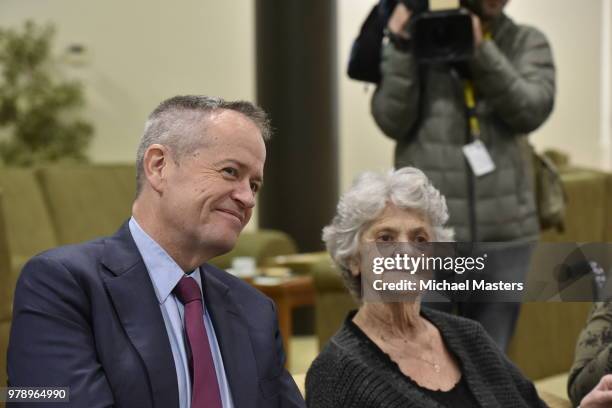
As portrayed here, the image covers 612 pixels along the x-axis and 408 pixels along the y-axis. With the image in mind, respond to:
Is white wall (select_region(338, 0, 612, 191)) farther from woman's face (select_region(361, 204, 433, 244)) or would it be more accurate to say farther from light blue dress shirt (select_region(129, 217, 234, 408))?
light blue dress shirt (select_region(129, 217, 234, 408))

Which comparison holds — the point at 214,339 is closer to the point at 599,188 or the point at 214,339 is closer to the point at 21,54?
the point at 599,188

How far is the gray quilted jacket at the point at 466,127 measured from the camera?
278cm

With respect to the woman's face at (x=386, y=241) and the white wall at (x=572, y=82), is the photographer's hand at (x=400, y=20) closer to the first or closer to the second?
the woman's face at (x=386, y=241)

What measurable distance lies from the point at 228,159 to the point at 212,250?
148 mm

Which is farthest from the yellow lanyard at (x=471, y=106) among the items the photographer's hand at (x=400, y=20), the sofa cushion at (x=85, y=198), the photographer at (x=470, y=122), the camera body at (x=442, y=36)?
the sofa cushion at (x=85, y=198)

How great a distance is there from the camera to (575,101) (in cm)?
895

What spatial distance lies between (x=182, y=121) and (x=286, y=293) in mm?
2999

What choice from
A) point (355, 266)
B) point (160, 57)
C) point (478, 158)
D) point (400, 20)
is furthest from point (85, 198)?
point (355, 266)

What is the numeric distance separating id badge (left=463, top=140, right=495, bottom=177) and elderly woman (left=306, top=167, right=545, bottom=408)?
725mm

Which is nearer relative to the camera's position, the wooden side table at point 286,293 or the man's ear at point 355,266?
the man's ear at point 355,266

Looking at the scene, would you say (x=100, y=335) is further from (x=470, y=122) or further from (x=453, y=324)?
(x=470, y=122)

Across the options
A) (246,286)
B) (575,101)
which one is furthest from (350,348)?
(575,101)

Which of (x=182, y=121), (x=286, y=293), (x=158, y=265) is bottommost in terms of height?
(x=286, y=293)

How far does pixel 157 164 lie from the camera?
156cm
